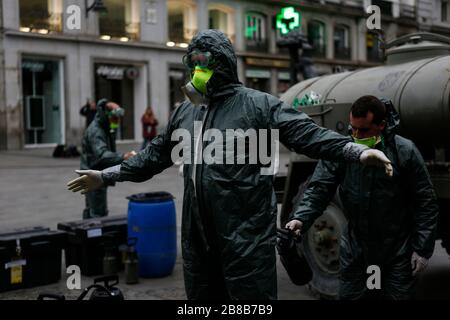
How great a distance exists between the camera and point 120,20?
26.6 metres

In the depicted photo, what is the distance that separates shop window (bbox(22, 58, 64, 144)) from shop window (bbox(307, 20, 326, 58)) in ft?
47.2

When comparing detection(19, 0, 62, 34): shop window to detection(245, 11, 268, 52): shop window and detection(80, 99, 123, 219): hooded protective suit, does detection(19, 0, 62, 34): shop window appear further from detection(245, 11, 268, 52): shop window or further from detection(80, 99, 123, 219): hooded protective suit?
detection(80, 99, 123, 219): hooded protective suit

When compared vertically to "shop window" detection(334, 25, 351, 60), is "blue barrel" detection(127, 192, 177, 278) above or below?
below

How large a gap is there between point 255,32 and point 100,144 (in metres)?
24.7

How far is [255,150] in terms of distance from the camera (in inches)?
131

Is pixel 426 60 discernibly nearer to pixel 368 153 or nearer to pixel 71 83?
pixel 368 153

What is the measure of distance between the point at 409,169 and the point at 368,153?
46.7 inches

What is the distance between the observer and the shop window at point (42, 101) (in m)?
24.3

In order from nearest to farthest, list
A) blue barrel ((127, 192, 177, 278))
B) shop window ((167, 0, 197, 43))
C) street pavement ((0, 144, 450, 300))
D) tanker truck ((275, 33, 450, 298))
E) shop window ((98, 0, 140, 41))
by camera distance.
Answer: tanker truck ((275, 33, 450, 298)) → street pavement ((0, 144, 450, 300)) → blue barrel ((127, 192, 177, 278)) → shop window ((98, 0, 140, 41)) → shop window ((167, 0, 197, 43))

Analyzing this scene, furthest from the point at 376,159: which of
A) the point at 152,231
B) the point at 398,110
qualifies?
the point at 152,231

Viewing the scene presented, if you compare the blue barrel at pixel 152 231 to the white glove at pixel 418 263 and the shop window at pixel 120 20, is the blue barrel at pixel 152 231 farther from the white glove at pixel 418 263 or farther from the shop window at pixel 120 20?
the shop window at pixel 120 20

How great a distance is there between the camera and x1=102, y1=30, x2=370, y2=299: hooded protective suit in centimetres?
329

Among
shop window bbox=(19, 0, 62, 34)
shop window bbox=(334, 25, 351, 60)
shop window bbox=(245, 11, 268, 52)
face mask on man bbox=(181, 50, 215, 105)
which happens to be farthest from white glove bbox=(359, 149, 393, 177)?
shop window bbox=(334, 25, 351, 60)

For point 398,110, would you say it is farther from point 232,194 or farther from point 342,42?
point 342,42
